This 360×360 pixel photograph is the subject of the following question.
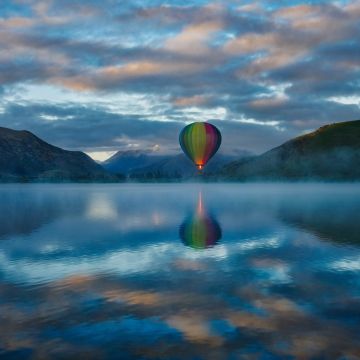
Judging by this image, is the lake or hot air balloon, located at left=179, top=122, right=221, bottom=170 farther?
hot air balloon, located at left=179, top=122, right=221, bottom=170

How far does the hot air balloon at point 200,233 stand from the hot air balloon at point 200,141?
96836mm

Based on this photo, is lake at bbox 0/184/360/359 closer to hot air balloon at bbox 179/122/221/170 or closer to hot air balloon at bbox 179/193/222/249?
hot air balloon at bbox 179/193/222/249

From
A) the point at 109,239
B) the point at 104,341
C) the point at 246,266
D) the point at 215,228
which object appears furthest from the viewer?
the point at 215,228

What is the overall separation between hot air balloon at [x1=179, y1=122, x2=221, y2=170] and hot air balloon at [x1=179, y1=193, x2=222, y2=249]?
96.8m

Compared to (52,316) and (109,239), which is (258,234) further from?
(52,316)

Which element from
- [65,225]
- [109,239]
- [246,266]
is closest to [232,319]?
[246,266]

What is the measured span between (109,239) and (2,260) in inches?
372

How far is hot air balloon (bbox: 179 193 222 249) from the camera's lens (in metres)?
30.3

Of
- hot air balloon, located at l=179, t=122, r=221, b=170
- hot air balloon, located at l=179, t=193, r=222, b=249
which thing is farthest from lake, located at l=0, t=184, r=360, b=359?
hot air balloon, located at l=179, t=122, r=221, b=170

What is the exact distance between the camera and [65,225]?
4234 cm

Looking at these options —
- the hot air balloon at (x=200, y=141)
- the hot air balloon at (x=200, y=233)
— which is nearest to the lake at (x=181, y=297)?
the hot air balloon at (x=200, y=233)

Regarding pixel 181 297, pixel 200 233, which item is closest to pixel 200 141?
pixel 200 233

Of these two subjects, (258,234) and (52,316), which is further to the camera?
(258,234)

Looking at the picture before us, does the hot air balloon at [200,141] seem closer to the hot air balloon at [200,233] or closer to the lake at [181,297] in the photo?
the hot air balloon at [200,233]
